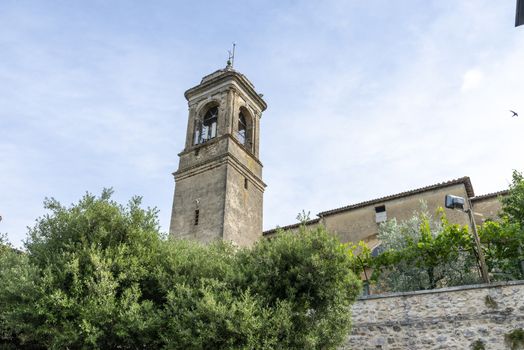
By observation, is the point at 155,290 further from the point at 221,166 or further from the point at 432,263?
the point at 221,166

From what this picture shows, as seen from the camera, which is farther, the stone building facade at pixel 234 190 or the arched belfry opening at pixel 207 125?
the arched belfry opening at pixel 207 125

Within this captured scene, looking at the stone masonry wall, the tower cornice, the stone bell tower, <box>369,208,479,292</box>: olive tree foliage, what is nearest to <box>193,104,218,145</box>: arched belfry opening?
the stone bell tower

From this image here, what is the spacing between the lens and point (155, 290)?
32.7ft

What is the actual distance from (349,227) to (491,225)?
27.8 ft

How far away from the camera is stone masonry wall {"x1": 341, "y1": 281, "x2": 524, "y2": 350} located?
32.7ft

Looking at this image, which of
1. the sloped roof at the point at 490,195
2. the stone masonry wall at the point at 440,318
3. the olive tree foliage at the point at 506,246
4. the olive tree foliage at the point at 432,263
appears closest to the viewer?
the stone masonry wall at the point at 440,318

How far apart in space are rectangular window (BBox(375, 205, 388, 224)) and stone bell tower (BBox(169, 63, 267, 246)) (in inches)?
208

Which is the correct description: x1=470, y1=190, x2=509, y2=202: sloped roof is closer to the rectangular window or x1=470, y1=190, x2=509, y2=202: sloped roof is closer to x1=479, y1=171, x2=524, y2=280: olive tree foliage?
the rectangular window

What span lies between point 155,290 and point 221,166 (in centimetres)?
986

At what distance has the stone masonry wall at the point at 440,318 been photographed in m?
9.98

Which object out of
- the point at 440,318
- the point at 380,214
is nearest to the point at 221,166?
the point at 380,214

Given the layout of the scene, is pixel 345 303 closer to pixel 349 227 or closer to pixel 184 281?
pixel 184 281

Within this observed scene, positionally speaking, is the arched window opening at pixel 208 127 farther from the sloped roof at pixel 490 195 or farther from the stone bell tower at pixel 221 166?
the sloped roof at pixel 490 195

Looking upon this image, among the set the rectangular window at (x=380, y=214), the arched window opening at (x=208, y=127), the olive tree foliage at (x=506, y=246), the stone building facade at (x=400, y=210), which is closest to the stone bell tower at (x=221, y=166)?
the arched window opening at (x=208, y=127)
